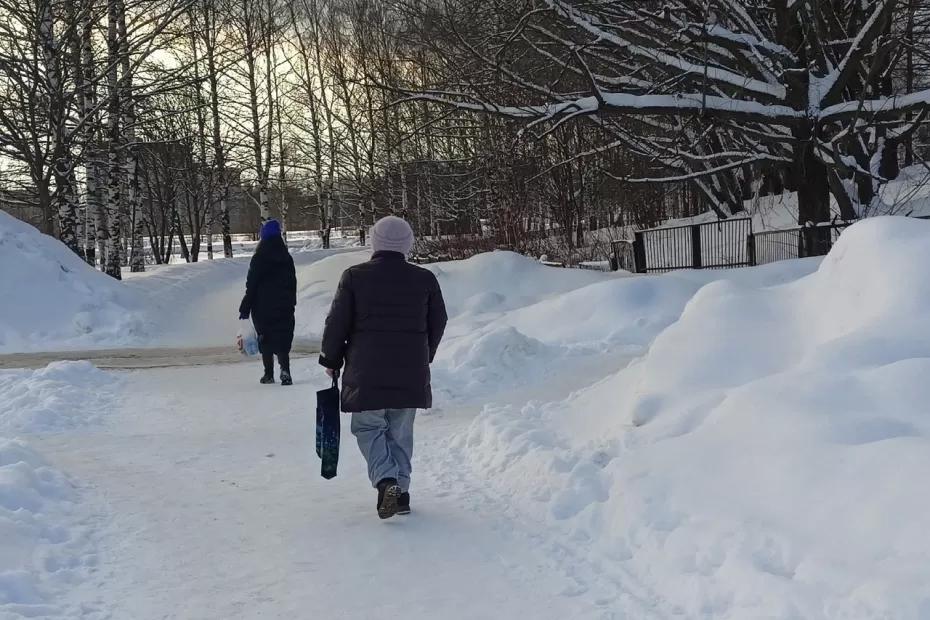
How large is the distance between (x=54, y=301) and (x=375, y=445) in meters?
12.2

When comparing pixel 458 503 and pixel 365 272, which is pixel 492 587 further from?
pixel 365 272

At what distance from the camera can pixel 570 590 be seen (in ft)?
12.1

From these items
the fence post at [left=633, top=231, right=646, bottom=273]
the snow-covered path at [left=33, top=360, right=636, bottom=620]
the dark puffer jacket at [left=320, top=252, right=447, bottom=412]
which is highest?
the fence post at [left=633, top=231, right=646, bottom=273]

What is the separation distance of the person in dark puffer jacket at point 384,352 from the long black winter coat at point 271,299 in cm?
487

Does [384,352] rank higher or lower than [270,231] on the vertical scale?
lower

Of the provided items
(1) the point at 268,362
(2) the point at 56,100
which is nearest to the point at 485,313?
(1) the point at 268,362

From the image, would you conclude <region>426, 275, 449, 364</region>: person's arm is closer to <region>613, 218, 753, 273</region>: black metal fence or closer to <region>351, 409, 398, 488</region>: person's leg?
<region>351, 409, 398, 488</region>: person's leg

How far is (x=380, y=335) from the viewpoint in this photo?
476 cm

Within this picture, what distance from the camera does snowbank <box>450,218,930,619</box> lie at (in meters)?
3.19

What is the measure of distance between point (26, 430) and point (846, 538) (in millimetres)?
6802

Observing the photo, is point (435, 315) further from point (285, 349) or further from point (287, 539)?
point (285, 349)

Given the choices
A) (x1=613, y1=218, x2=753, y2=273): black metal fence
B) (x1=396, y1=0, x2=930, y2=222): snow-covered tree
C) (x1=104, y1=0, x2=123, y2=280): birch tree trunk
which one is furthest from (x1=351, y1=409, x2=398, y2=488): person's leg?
(x1=104, y1=0, x2=123, y2=280): birch tree trunk

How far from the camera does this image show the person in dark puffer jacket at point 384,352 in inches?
187

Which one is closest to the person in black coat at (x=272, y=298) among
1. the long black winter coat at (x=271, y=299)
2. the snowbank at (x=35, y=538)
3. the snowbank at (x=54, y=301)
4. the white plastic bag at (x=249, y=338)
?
the long black winter coat at (x=271, y=299)
